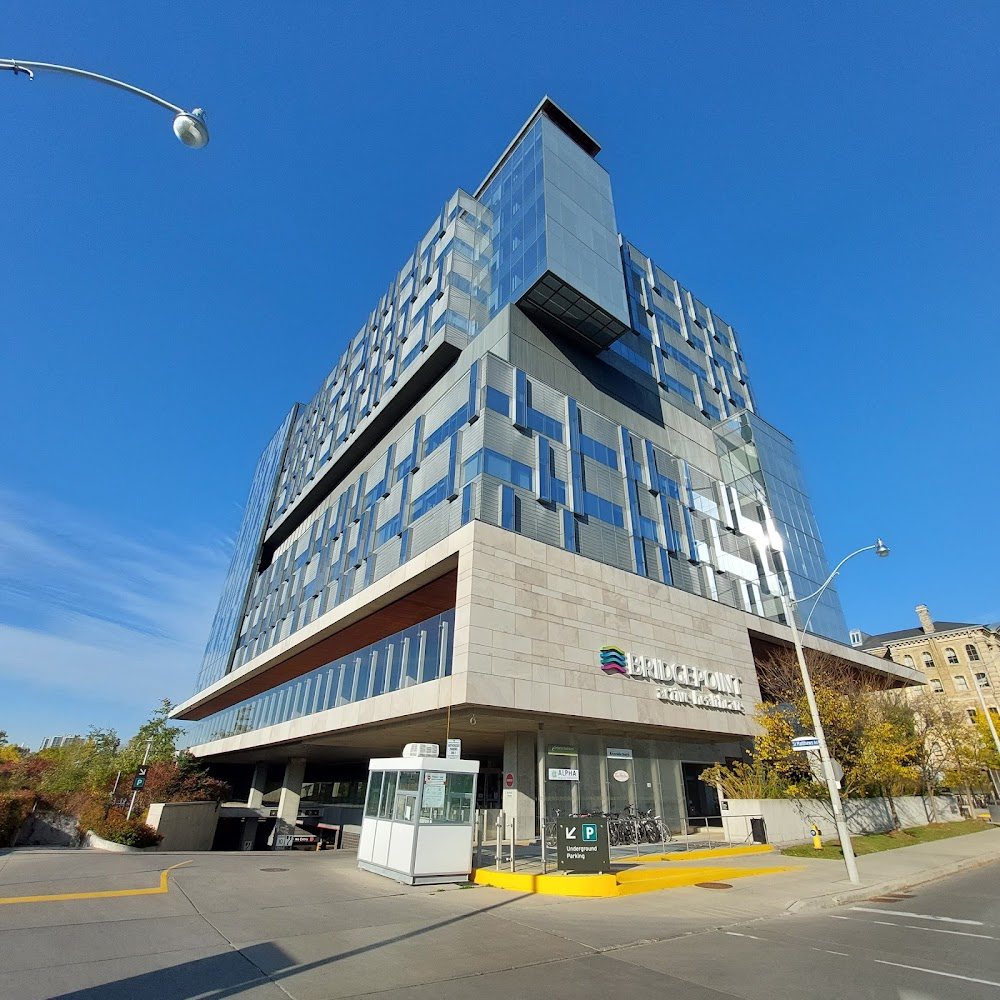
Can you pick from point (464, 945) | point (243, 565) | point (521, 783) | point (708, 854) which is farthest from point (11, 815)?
point (243, 565)

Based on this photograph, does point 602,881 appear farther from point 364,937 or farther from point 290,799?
point 290,799

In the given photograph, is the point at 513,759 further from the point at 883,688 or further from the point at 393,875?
the point at 883,688

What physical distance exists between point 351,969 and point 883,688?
57361 mm

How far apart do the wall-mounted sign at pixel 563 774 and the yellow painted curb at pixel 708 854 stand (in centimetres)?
449

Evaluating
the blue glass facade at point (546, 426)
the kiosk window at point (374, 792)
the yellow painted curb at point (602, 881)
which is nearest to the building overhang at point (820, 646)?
the blue glass facade at point (546, 426)

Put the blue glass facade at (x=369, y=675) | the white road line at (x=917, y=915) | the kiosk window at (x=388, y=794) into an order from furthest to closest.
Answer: the blue glass facade at (x=369, y=675) < the kiosk window at (x=388, y=794) < the white road line at (x=917, y=915)

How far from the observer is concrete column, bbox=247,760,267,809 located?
49.6 m

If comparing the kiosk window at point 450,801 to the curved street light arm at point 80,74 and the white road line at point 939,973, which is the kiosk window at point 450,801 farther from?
the curved street light arm at point 80,74

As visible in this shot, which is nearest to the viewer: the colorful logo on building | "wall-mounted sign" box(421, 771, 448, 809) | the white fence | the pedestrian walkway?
the pedestrian walkway

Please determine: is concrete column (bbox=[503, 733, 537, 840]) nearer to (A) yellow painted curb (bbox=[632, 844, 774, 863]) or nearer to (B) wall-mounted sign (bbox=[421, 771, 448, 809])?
(A) yellow painted curb (bbox=[632, 844, 774, 863])

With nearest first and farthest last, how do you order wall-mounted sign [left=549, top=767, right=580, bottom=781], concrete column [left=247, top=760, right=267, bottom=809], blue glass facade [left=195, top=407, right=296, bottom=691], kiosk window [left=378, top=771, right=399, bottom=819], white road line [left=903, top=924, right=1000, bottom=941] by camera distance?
white road line [left=903, top=924, right=1000, bottom=941], kiosk window [left=378, top=771, right=399, bottom=819], wall-mounted sign [left=549, top=767, right=580, bottom=781], concrete column [left=247, top=760, right=267, bottom=809], blue glass facade [left=195, top=407, right=296, bottom=691]

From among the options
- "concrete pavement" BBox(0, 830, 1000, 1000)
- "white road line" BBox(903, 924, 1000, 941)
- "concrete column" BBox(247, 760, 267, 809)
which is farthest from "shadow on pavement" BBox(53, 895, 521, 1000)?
"concrete column" BBox(247, 760, 267, 809)

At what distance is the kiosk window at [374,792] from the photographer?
16.7 meters

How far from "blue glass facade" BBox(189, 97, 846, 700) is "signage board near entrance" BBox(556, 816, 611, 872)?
39.7ft
